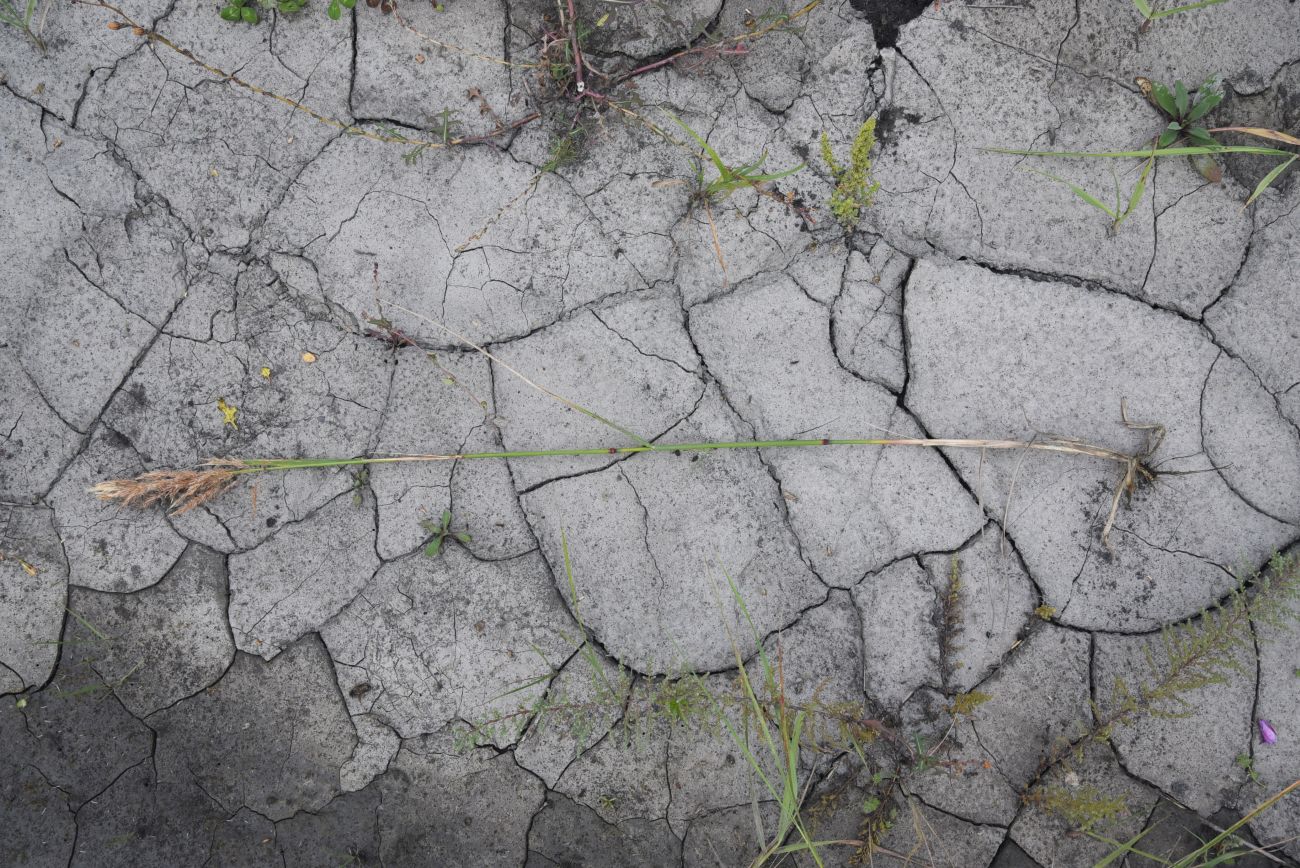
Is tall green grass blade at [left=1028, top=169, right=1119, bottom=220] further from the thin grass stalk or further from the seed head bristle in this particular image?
the seed head bristle

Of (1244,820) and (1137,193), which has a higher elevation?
(1137,193)

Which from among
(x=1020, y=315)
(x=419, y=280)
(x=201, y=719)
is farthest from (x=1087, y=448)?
(x=201, y=719)

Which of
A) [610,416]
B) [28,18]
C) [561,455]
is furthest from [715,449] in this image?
[28,18]

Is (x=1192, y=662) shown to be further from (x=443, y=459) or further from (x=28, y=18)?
(x=28, y=18)

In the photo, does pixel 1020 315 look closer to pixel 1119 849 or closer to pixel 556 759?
pixel 1119 849

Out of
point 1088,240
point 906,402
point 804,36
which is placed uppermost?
point 804,36

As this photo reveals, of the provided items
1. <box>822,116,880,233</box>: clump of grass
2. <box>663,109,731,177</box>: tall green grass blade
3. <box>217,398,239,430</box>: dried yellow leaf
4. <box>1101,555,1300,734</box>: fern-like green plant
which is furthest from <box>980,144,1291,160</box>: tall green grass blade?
<box>217,398,239,430</box>: dried yellow leaf
